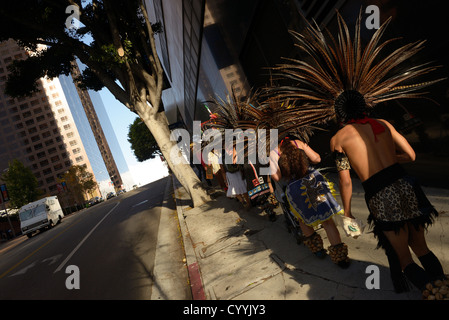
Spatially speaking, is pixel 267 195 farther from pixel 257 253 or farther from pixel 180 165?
pixel 180 165

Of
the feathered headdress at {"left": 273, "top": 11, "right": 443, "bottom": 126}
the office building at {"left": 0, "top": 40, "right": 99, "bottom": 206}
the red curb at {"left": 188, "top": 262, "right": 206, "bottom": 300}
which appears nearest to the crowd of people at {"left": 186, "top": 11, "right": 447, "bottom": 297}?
the feathered headdress at {"left": 273, "top": 11, "right": 443, "bottom": 126}

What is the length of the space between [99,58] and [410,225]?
9043 mm

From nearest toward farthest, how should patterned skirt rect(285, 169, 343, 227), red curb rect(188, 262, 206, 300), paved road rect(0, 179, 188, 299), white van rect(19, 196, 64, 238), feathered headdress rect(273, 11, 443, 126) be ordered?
feathered headdress rect(273, 11, 443, 126)
patterned skirt rect(285, 169, 343, 227)
red curb rect(188, 262, 206, 300)
paved road rect(0, 179, 188, 299)
white van rect(19, 196, 64, 238)

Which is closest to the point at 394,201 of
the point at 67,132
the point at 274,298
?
the point at 274,298

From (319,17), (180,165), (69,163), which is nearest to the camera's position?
(319,17)

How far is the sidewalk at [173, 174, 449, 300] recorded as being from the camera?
272 centimetres

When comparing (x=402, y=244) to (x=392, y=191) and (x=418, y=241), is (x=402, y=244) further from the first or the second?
(x=392, y=191)

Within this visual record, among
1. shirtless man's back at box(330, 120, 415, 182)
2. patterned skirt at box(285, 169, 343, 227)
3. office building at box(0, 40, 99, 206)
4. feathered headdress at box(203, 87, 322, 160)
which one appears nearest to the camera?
shirtless man's back at box(330, 120, 415, 182)

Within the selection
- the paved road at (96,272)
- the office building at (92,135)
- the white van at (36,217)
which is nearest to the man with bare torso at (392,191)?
A: the paved road at (96,272)

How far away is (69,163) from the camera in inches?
3826

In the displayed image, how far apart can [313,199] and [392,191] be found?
1.04m

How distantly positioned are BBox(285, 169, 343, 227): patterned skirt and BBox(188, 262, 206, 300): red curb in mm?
1789

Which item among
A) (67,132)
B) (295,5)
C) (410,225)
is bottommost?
(410,225)

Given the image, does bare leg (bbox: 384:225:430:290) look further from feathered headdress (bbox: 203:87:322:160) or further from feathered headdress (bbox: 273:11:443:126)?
feathered headdress (bbox: 203:87:322:160)
